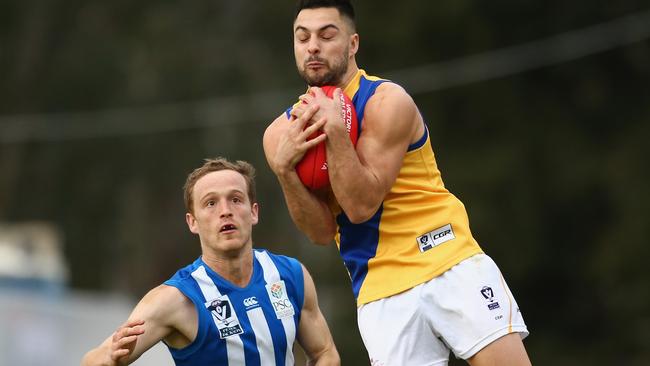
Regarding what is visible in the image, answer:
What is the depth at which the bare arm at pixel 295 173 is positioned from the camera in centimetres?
608

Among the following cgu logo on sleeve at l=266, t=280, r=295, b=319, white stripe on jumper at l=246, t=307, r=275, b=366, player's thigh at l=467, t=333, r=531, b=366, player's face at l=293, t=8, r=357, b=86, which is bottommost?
player's thigh at l=467, t=333, r=531, b=366

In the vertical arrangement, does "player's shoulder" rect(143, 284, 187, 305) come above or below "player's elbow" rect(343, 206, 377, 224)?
below

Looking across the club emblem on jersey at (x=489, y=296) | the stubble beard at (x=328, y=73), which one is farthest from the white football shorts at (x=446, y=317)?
the stubble beard at (x=328, y=73)

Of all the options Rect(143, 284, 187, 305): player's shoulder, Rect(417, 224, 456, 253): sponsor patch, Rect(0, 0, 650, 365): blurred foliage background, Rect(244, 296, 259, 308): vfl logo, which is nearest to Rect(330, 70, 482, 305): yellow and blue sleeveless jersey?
Rect(417, 224, 456, 253): sponsor patch

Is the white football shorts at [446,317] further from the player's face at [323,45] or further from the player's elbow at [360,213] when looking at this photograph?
the player's face at [323,45]

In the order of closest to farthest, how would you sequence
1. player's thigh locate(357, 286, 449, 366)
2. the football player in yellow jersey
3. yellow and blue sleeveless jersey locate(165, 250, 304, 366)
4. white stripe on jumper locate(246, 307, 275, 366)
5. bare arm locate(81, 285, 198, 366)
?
1. bare arm locate(81, 285, 198, 366)
2. the football player in yellow jersey
3. player's thigh locate(357, 286, 449, 366)
4. yellow and blue sleeveless jersey locate(165, 250, 304, 366)
5. white stripe on jumper locate(246, 307, 275, 366)

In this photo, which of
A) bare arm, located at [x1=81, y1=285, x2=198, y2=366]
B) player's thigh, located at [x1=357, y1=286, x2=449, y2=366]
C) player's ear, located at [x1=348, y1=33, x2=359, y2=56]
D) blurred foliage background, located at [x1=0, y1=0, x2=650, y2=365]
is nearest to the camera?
bare arm, located at [x1=81, y1=285, x2=198, y2=366]

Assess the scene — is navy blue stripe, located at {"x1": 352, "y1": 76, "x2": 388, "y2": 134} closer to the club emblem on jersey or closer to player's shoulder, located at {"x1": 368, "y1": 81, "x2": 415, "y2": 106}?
player's shoulder, located at {"x1": 368, "y1": 81, "x2": 415, "y2": 106}

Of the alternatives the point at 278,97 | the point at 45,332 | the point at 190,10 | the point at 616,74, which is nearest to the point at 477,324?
Answer: the point at 45,332

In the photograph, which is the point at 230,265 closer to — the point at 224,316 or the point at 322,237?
the point at 224,316

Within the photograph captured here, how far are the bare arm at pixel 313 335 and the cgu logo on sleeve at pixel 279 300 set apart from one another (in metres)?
0.13

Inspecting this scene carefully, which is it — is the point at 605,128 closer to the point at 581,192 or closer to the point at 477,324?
the point at 581,192

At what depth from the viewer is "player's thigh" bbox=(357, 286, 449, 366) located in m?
6.21

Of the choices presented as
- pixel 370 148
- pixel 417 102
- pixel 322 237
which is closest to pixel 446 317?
pixel 322 237
